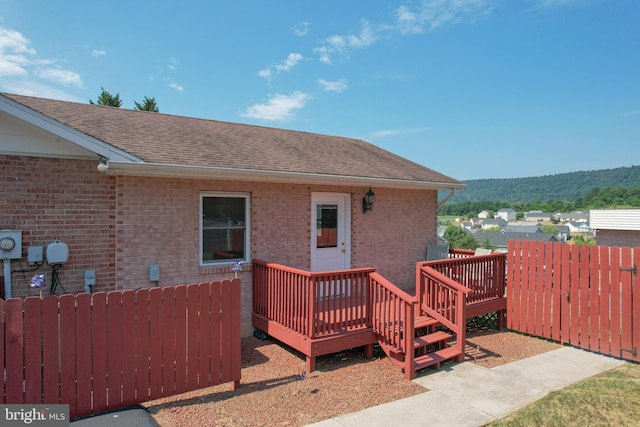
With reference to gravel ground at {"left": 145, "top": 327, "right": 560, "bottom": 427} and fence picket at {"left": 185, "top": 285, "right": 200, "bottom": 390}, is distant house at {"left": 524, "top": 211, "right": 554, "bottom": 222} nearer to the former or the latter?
gravel ground at {"left": 145, "top": 327, "right": 560, "bottom": 427}

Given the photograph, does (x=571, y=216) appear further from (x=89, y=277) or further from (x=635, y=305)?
(x=89, y=277)

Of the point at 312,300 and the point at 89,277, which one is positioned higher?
the point at 89,277

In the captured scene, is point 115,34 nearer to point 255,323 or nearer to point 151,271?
point 151,271

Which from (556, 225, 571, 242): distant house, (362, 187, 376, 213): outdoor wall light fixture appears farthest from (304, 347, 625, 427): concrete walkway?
(556, 225, 571, 242): distant house

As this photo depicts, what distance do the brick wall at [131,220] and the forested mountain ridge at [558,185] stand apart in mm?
129044

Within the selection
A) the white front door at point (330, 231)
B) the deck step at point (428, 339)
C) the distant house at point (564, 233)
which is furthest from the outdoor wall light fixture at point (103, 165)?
the distant house at point (564, 233)

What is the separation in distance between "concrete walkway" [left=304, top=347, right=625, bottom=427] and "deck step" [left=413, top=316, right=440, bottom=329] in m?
0.73

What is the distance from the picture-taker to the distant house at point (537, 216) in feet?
435

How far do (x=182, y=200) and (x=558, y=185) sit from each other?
198 m

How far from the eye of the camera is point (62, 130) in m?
5.24

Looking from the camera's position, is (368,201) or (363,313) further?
(368,201)

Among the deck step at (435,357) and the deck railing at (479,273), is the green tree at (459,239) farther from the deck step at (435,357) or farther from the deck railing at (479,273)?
the deck step at (435,357)

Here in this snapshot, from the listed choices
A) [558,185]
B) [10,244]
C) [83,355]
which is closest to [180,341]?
[83,355]

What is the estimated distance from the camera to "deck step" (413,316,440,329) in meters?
6.35
